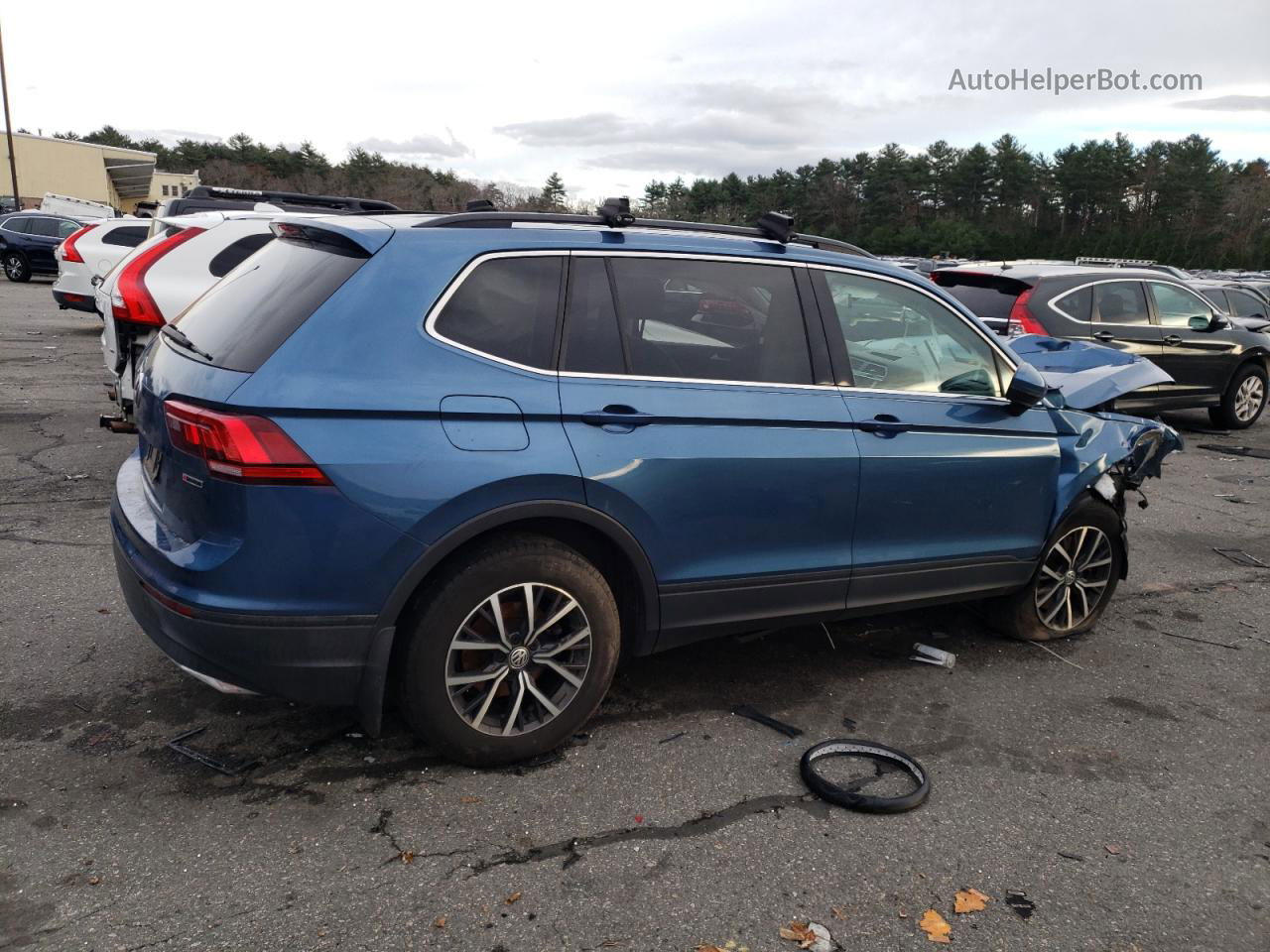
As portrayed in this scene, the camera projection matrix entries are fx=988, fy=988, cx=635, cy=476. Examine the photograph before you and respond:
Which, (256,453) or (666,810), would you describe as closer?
(256,453)

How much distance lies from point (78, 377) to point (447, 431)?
393 inches

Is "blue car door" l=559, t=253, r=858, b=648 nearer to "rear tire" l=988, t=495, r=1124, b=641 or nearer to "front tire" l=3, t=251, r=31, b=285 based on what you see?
"rear tire" l=988, t=495, r=1124, b=641

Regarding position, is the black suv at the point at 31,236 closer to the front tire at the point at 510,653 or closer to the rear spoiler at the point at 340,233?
the rear spoiler at the point at 340,233

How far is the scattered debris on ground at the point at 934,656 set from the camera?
15.3 feet

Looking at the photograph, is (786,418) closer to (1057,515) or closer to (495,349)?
(495,349)

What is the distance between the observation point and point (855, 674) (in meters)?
4.52

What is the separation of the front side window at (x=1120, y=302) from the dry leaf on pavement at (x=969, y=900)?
885 centimetres

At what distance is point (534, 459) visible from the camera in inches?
128

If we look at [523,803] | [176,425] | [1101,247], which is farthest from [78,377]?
[1101,247]

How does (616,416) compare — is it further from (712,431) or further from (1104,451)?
(1104,451)

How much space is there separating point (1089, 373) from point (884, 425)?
6.77 feet

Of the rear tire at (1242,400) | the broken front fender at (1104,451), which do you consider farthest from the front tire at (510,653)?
the rear tire at (1242,400)

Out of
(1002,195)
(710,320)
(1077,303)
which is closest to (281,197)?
(1077,303)

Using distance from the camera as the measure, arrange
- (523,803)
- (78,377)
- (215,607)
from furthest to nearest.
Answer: (78,377)
(523,803)
(215,607)
